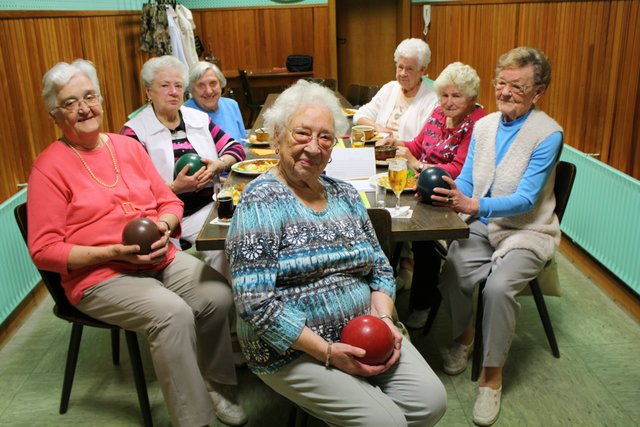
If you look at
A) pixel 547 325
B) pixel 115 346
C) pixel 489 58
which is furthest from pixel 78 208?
pixel 489 58

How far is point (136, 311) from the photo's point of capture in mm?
1965

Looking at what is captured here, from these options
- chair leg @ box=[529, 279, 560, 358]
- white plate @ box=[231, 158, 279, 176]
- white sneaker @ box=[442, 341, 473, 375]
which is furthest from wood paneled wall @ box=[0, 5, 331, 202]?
chair leg @ box=[529, 279, 560, 358]

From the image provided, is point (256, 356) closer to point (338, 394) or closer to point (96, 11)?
point (338, 394)

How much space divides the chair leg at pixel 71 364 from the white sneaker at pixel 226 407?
56 cm

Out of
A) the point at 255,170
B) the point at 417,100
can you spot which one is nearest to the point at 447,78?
the point at 417,100

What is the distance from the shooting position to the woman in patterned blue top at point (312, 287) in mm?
1573

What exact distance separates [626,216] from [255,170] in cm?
186

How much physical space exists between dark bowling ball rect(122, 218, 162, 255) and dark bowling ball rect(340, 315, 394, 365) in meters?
0.80

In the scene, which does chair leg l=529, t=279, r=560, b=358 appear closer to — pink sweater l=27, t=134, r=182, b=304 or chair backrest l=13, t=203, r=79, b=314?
pink sweater l=27, t=134, r=182, b=304

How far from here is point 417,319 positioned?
2.86 metres

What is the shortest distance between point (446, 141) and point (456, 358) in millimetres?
1062

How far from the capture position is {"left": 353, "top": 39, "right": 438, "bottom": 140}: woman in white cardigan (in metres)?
3.39

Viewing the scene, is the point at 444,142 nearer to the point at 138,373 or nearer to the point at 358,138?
the point at 358,138

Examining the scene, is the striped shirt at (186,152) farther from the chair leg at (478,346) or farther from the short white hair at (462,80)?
the chair leg at (478,346)
